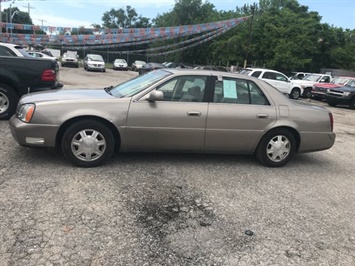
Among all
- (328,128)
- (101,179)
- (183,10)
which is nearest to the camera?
(101,179)

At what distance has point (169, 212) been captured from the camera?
12.3ft

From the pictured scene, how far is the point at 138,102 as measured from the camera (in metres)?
4.88

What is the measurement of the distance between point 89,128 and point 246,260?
106 inches

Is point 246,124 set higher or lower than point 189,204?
higher

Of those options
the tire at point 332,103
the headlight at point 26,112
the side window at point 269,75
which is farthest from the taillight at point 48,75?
the tire at point 332,103

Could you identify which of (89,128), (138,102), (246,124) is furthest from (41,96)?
(246,124)

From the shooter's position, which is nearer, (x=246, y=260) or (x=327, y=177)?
(x=246, y=260)

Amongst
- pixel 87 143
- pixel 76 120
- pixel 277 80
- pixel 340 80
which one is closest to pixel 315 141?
pixel 87 143

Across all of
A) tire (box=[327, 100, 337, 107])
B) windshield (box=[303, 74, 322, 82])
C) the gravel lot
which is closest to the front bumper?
the gravel lot

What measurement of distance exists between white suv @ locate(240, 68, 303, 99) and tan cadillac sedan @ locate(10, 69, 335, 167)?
12721 millimetres

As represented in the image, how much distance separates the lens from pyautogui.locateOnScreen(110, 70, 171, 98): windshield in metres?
5.06

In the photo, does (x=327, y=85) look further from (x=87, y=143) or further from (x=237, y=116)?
(x=87, y=143)

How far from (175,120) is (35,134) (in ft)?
6.23

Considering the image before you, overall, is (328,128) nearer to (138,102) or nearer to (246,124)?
(246,124)
